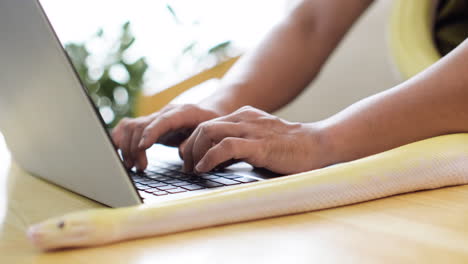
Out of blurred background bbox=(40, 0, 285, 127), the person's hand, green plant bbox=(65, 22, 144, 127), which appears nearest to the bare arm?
the person's hand

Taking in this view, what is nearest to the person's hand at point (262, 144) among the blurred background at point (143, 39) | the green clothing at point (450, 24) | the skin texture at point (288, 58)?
the skin texture at point (288, 58)

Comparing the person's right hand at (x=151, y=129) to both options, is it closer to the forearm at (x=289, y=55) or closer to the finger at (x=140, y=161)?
the finger at (x=140, y=161)

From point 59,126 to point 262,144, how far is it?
24cm

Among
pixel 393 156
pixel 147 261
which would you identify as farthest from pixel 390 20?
pixel 147 261

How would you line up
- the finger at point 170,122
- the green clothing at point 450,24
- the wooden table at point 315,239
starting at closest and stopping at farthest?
the wooden table at point 315,239 < the finger at point 170,122 < the green clothing at point 450,24

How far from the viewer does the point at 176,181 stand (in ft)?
2.17

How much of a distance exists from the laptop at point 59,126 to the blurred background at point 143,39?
1881mm

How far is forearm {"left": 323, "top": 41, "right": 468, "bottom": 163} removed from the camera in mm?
616

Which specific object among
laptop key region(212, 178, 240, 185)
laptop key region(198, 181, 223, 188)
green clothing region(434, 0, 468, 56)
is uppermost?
laptop key region(198, 181, 223, 188)

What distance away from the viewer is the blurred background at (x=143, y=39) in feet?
8.66

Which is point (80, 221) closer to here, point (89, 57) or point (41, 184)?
point (41, 184)

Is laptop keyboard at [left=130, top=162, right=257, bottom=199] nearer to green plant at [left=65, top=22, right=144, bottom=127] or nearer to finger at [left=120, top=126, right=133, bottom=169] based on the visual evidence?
finger at [left=120, top=126, right=133, bottom=169]

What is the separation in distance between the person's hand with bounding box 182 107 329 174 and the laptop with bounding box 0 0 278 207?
0.09ft

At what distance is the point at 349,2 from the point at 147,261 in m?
0.99
